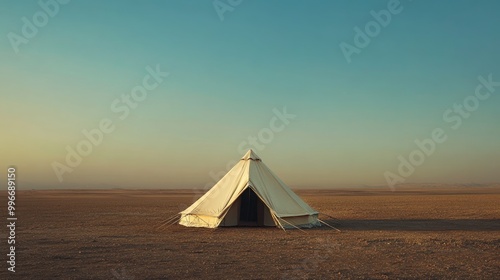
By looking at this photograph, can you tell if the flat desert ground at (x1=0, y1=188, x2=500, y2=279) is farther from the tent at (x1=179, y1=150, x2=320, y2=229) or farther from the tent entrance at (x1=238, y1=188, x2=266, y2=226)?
the tent entrance at (x1=238, y1=188, x2=266, y2=226)

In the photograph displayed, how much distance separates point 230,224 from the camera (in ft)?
66.9

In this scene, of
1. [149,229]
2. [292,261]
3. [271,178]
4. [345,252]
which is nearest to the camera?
[292,261]

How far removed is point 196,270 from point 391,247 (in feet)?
22.9

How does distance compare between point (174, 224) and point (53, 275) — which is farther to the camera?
point (174, 224)

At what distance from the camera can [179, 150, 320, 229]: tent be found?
19.8 m

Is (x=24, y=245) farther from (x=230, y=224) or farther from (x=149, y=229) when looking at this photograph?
(x=230, y=224)

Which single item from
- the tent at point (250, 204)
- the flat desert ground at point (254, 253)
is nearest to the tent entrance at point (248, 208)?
the tent at point (250, 204)

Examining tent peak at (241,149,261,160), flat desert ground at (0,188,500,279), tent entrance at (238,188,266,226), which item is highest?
tent peak at (241,149,261,160)

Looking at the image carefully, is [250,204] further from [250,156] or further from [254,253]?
[254,253]

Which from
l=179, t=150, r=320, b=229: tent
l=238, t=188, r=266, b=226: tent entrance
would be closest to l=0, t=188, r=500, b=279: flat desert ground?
l=179, t=150, r=320, b=229: tent

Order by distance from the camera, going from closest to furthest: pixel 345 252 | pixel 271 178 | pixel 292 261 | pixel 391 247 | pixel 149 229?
pixel 292 261
pixel 345 252
pixel 391 247
pixel 149 229
pixel 271 178

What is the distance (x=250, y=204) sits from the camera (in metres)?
22.0

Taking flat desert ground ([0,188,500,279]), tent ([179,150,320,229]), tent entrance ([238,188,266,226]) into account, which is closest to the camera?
flat desert ground ([0,188,500,279])

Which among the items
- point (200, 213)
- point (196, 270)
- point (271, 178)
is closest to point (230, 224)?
point (200, 213)
